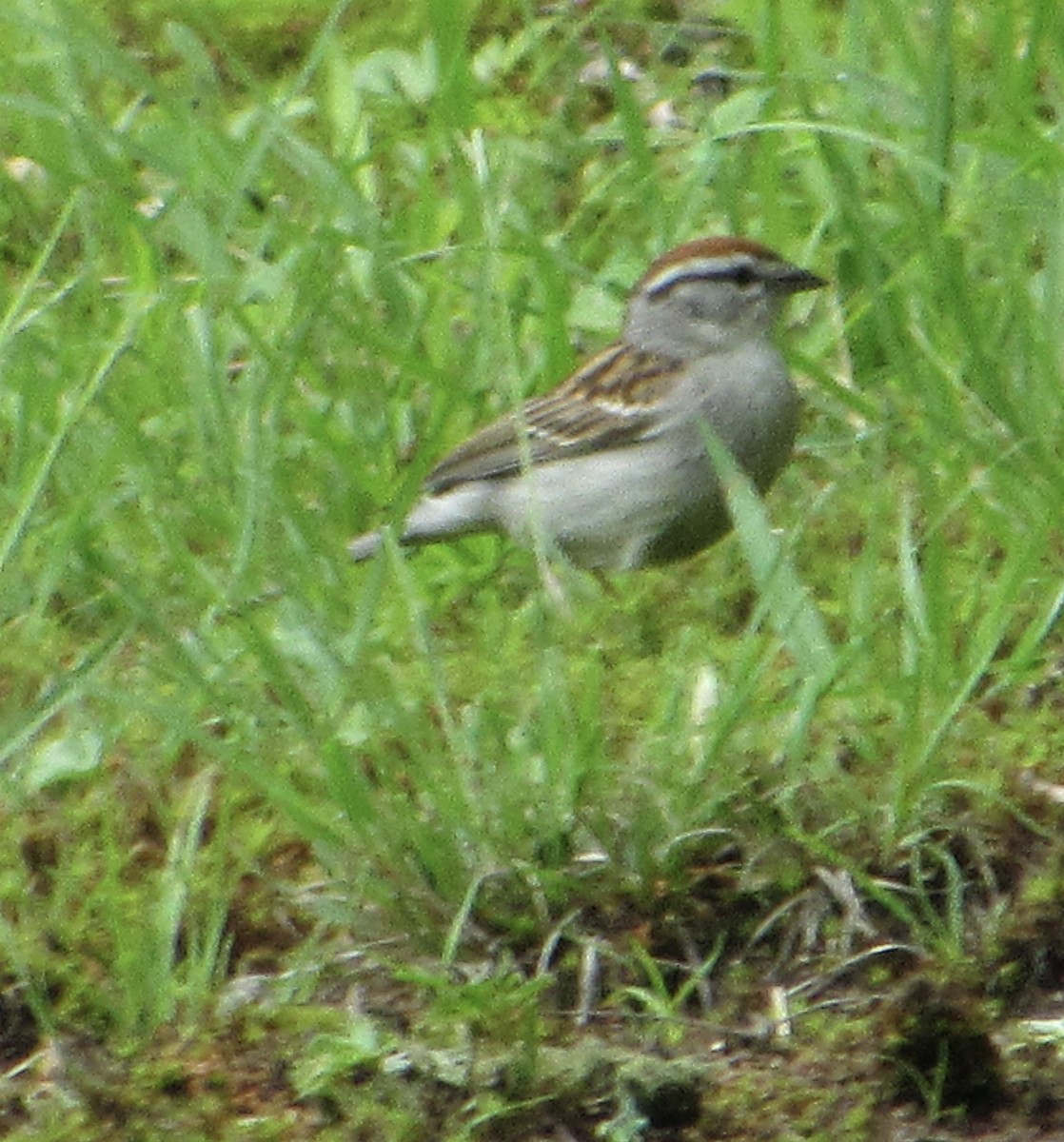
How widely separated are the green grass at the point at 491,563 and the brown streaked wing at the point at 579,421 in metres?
0.10

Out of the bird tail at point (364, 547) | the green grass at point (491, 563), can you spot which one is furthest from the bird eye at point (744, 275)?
the bird tail at point (364, 547)

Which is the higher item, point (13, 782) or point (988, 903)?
point (13, 782)

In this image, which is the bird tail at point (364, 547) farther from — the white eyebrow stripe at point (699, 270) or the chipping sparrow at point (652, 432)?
the white eyebrow stripe at point (699, 270)

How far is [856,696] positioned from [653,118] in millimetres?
3410

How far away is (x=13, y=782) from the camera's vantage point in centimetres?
413

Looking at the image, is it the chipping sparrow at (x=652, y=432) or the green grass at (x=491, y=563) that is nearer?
the green grass at (x=491, y=563)

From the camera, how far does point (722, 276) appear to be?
17.9 feet

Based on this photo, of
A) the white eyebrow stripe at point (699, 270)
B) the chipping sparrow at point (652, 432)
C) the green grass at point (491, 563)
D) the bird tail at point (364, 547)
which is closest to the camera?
the green grass at point (491, 563)

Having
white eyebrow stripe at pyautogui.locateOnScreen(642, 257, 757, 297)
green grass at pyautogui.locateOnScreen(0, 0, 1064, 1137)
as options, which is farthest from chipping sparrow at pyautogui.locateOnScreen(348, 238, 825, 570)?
green grass at pyautogui.locateOnScreen(0, 0, 1064, 1137)

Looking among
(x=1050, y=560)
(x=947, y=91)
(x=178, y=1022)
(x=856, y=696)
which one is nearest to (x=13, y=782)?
(x=178, y=1022)

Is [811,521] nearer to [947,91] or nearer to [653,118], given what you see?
[947,91]

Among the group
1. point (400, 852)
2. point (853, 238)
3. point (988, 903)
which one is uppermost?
point (853, 238)

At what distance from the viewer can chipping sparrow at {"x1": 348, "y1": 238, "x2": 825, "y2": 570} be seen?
207 inches

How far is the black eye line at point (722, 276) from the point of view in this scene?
543 cm
